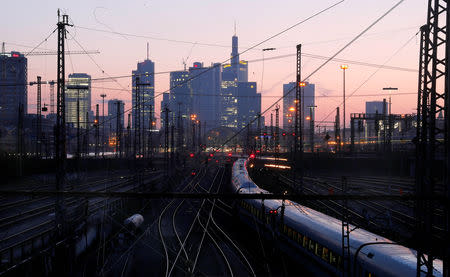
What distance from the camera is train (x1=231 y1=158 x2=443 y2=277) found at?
929 centimetres

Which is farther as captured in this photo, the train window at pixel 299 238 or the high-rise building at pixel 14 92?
the high-rise building at pixel 14 92

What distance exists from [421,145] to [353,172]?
4262cm

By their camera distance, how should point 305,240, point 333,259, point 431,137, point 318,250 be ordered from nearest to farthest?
point 431,137 < point 333,259 < point 318,250 < point 305,240

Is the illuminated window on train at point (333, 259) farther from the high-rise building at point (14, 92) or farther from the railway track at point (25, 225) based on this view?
the high-rise building at point (14, 92)

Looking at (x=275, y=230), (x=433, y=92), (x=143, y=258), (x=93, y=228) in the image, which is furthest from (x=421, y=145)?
(x=93, y=228)

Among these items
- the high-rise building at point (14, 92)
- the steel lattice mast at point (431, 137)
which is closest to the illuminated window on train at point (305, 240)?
the steel lattice mast at point (431, 137)

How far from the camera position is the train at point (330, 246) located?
9.29m

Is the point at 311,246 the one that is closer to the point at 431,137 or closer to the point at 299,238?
the point at 299,238

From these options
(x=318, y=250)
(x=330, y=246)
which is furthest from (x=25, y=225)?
(x=330, y=246)

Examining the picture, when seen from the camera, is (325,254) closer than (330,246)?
No

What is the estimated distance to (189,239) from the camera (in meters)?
20.9

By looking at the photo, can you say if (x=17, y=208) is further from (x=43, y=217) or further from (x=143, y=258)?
(x=143, y=258)

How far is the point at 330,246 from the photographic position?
1195cm

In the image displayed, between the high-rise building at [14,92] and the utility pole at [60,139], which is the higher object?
the high-rise building at [14,92]
